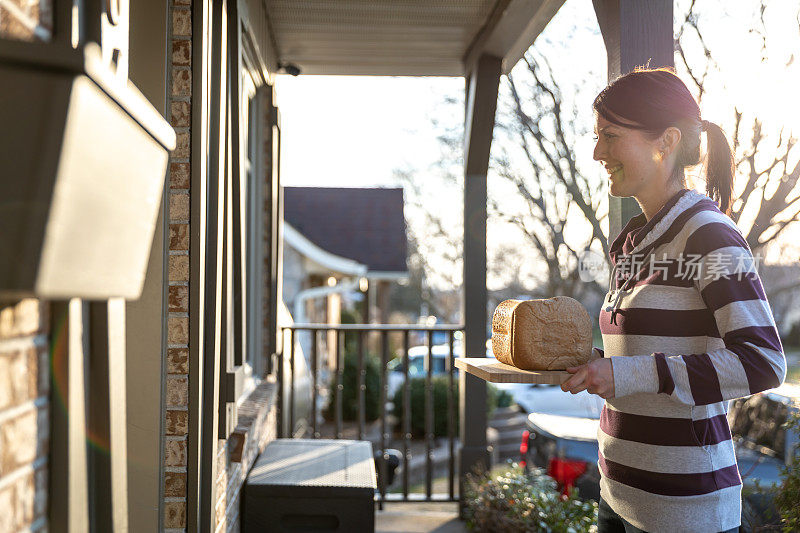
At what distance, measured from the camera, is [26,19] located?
86 centimetres

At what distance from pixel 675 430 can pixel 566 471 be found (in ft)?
11.4

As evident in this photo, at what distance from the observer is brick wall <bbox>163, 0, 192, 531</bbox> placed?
186 centimetres

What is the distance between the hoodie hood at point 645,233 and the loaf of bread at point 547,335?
0.08 m

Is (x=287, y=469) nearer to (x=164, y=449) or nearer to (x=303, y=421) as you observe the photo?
(x=164, y=449)

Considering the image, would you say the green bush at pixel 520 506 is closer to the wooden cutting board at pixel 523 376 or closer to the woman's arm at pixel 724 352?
the wooden cutting board at pixel 523 376

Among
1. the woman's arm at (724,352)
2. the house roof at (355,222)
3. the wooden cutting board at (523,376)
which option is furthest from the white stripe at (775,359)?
the house roof at (355,222)

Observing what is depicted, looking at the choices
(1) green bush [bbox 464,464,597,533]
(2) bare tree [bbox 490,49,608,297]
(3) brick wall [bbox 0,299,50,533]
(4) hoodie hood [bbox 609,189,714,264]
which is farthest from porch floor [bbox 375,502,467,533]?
(2) bare tree [bbox 490,49,608,297]

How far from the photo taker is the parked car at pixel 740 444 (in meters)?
2.78

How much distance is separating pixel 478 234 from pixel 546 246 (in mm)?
5880

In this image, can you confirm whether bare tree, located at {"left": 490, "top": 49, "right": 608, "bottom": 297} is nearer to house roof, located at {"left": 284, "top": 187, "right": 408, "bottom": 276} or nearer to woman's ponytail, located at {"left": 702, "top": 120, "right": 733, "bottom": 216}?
house roof, located at {"left": 284, "top": 187, "right": 408, "bottom": 276}

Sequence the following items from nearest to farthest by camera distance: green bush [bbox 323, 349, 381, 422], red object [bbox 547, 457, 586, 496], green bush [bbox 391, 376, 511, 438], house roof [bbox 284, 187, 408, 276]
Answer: red object [bbox 547, 457, 586, 496] < green bush [bbox 391, 376, 511, 438] < green bush [bbox 323, 349, 381, 422] < house roof [bbox 284, 187, 408, 276]

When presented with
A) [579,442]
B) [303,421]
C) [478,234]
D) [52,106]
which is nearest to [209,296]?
[52,106]

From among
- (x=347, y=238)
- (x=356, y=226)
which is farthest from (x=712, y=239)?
(x=356, y=226)

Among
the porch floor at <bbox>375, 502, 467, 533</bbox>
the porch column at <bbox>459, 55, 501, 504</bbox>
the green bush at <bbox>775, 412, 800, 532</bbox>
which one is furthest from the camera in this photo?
the porch column at <bbox>459, 55, 501, 504</bbox>
